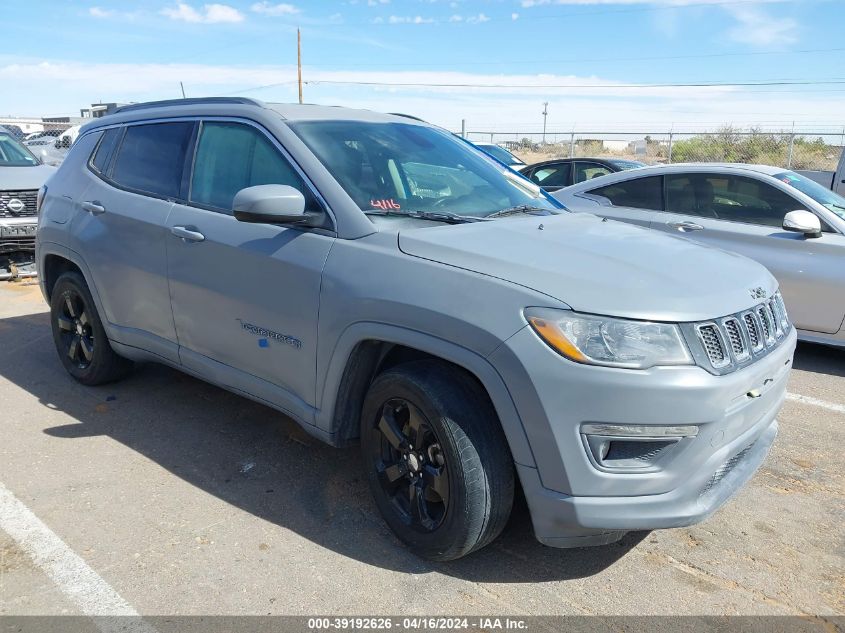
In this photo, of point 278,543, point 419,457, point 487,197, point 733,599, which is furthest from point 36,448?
point 733,599

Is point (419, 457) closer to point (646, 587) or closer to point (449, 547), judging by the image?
point (449, 547)

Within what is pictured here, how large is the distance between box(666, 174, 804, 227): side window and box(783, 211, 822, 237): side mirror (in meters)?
0.32

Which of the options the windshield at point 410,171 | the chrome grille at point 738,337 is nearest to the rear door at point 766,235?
the windshield at point 410,171

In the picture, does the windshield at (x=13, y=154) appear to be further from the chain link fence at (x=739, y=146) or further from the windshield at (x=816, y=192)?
the chain link fence at (x=739, y=146)

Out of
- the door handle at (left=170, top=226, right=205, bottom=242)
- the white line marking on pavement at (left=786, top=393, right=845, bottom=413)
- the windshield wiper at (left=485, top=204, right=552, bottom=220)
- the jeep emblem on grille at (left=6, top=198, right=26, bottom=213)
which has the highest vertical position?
the windshield wiper at (left=485, top=204, right=552, bottom=220)

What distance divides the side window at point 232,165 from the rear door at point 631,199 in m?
3.87

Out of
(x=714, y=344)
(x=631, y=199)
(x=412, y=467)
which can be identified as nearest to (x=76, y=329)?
(x=412, y=467)

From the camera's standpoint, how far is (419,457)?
2979mm

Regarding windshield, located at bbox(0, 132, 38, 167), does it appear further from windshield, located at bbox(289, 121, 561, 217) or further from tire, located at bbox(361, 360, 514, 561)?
tire, located at bbox(361, 360, 514, 561)

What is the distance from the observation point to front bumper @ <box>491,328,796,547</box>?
8.09 feet

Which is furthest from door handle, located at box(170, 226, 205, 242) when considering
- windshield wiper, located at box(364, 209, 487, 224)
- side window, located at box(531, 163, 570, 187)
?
side window, located at box(531, 163, 570, 187)

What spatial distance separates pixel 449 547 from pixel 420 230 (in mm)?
1291

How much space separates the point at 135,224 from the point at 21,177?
18.6 feet

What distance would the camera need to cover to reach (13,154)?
385 inches
